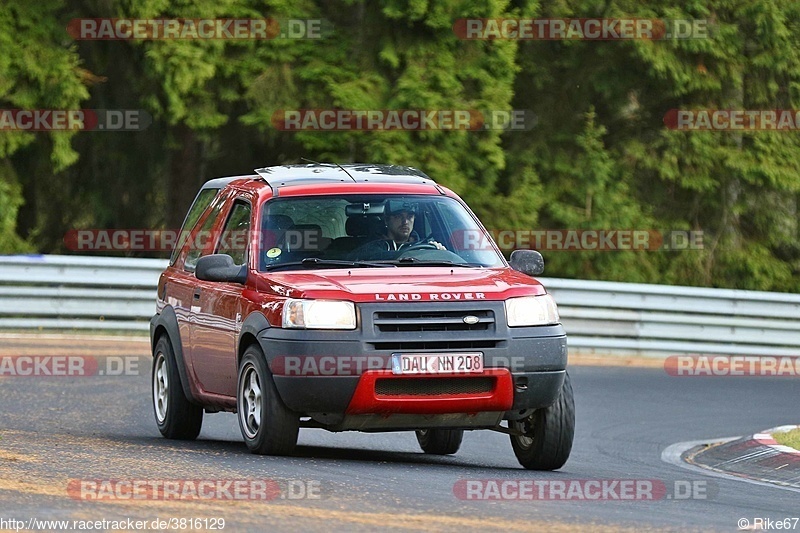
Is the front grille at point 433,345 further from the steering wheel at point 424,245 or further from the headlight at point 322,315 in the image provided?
the steering wheel at point 424,245

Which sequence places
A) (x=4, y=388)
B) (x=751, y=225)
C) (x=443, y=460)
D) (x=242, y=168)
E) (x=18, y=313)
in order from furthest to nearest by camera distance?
(x=751, y=225) < (x=242, y=168) < (x=18, y=313) < (x=4, y=388) < (x=443, y=460)

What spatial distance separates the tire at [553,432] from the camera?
10.1 metres

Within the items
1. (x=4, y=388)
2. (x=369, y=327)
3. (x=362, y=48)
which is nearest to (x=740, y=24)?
(x=362, y=48)

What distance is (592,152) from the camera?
2589 cm

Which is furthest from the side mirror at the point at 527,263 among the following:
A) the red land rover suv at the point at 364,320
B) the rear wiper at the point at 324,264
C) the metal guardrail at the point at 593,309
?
the metal guardrail at the point at 593,309

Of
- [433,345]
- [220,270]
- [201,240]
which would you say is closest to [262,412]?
[220,270]

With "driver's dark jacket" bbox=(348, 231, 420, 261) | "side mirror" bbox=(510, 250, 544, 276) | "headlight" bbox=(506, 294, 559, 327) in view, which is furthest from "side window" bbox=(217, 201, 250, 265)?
"headlight" bbox=(506, 294, 559, 327)

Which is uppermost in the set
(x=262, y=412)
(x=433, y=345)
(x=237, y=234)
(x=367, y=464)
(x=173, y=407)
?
(x=237, y=234)

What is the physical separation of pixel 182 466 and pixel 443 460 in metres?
2.54

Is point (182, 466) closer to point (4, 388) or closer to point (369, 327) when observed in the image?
point (369, 327)

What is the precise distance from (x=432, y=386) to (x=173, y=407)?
2860 millimetres

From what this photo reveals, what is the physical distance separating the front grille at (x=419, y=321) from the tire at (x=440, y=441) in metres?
2.32

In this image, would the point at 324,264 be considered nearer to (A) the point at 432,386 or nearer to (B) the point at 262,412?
(B) the point at 262,412

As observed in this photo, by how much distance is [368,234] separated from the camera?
1060cm
